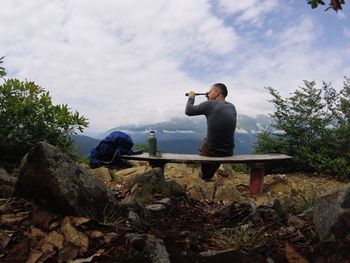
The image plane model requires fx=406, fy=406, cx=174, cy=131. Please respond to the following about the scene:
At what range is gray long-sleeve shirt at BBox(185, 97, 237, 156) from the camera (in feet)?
33.5

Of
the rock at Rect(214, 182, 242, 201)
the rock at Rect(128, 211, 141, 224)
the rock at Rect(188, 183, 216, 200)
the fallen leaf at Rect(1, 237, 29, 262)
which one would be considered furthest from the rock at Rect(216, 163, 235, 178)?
the fallen leaf at Rect(1, 237, 29, 262)

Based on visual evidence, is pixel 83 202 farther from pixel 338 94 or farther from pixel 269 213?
pixel 338 94

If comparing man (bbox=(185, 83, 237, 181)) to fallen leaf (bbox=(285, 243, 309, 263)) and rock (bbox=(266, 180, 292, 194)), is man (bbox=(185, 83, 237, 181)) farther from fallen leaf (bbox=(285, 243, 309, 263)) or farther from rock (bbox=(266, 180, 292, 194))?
fallen leaf (bbox=(285, 243, 309, 263))

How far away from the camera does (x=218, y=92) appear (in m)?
10.7

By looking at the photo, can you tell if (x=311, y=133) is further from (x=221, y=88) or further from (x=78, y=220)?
(x=78, y=220)

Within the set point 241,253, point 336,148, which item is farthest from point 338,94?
point 241,253

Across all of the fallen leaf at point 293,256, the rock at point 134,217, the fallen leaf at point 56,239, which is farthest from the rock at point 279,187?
the fallen leaf at point 56,239

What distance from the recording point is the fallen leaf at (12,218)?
4.34 m

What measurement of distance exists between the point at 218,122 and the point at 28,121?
15.0 ft

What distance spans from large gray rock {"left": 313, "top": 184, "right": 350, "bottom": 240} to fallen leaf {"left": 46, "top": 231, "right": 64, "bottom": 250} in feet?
8.44

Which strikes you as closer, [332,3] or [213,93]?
[332,3]

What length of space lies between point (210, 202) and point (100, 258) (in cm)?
445

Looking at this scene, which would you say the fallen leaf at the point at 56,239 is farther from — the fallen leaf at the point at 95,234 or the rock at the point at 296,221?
the rock at the point at 296,221

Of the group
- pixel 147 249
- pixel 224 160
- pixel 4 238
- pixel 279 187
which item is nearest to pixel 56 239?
pixel 4 238
